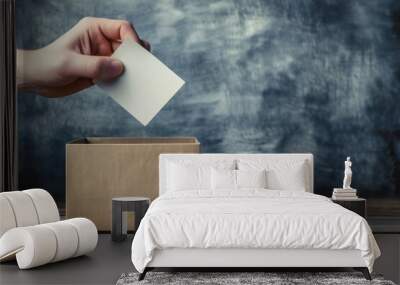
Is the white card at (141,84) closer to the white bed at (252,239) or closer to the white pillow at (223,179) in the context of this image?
the white pillow at (223,179)

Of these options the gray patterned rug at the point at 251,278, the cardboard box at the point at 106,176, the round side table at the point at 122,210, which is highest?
the cardboard box at the point at 106,176

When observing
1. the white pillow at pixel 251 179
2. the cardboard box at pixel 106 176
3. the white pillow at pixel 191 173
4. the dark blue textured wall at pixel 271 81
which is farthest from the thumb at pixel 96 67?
the white pillow at pixel 251 179

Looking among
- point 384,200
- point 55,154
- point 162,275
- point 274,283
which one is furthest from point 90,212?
point 384,200

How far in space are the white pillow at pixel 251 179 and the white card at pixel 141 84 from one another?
230 cm

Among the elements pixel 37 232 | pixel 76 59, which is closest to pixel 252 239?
pixel 37 232

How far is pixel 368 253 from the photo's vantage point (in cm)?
524

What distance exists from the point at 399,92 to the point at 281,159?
238 cm

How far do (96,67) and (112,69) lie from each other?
0.66 feet

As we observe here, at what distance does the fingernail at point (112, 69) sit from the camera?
8.96m

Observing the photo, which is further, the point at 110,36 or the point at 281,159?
the point at 110,36

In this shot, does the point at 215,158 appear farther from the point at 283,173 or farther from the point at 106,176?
the point at 106,176

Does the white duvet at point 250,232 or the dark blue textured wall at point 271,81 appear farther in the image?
the dark blue textured wall at point 271,81

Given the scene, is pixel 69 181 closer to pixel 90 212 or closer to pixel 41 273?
pixel 90 212

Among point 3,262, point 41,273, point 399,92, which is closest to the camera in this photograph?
point 41,273
